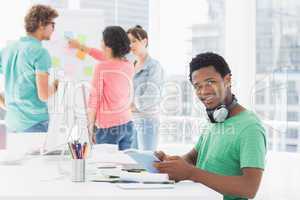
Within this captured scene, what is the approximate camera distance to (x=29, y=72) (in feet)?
11.3

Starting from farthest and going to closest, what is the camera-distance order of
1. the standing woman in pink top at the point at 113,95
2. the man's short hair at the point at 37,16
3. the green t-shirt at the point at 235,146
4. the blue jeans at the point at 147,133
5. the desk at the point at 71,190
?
the blue jeans at the point at 147,133 → the standing woman in pink top at the point at 113,95 → the man's short hair at the point at 37,16 → the green t-shirt at the point at 235,146 → the desk at the point at 71,190

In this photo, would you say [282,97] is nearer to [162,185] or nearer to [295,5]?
[295,5]

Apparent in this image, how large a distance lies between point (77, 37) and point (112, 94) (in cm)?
86

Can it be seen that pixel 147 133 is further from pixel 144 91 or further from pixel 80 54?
pixel 80 54

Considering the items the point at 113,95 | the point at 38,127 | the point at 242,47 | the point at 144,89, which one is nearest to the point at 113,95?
the point at 113,95

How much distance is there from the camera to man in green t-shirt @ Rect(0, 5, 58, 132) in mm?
3389

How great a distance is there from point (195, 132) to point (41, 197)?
3.70 metres

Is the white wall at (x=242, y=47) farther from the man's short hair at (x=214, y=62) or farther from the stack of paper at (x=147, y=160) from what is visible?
the man's short hair at (x=214, y=62)

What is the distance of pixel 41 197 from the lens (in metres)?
1.33

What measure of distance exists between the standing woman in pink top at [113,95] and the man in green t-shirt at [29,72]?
40 cm

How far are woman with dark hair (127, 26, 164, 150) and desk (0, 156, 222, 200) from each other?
273 centimetres

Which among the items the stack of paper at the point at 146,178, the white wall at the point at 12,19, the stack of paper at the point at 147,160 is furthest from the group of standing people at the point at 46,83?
the stack of paper at the point at 146,178

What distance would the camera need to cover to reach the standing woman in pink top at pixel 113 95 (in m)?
3.65

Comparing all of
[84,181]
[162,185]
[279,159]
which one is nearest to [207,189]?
[162,185]
